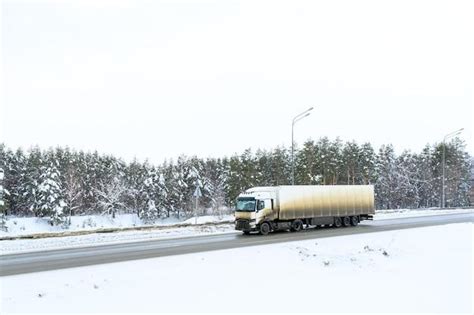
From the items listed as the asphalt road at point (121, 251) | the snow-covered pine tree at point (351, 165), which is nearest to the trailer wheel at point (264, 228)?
the asphalt road at point (121, 251)

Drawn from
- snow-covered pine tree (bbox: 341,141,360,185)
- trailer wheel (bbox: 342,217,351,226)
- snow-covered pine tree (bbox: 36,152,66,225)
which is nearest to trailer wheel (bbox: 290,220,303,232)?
trailer wheel (bbox: 342,217,351,226)

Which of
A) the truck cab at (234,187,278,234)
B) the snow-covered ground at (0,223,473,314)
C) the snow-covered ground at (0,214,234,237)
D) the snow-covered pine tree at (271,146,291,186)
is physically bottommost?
the snow-covered ground at (0,214,234,237)

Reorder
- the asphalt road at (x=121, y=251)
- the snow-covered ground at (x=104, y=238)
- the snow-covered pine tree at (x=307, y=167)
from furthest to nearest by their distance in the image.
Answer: the snow-covered pine tree at (x=307, y=167), the snow-covered ground at (x=104, y=238), the asphalt road at (x=121, y=251)

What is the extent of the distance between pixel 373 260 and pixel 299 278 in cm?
525

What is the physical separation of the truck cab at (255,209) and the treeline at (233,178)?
44.9m

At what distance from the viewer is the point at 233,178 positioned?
79.7 metres

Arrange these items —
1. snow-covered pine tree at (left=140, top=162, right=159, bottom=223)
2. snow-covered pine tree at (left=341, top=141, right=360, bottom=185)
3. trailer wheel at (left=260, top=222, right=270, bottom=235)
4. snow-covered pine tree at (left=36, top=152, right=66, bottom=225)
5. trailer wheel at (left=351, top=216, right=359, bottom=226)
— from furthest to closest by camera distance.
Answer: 1. snow-covered pine tree at (left=341, top=141, right=360, bottom=185)
2. snow-covered pine tree at (left=140, top=162, right=159, bottom=223)
3. snow-covered pine tree at (left=36, top=152, right=66, bottom=225)
4. trailer wheel at (left=351, top=216, right=359, bottom=226)
5. trailer wheel at (left=260, top=222, right=270, bottom=235)

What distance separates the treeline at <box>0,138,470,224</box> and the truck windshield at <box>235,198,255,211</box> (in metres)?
44.7

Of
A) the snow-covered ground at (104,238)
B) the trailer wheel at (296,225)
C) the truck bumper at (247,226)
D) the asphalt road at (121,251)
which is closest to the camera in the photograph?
the asphalt road at (121,251)

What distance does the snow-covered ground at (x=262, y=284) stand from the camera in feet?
37.6

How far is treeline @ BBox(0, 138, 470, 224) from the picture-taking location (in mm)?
78062

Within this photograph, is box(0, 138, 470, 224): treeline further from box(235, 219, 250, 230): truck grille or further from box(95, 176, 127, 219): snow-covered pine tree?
box(235, 219, 250, 230): truck grille

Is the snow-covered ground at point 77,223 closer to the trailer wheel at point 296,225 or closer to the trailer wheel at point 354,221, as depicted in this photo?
the trailer wheel at point 354,221

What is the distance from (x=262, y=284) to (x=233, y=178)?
217 feet
